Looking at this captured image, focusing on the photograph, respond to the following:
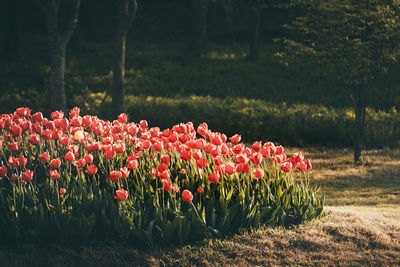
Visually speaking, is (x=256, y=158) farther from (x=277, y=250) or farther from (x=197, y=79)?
(x=197, y=79)

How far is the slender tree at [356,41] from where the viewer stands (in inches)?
504

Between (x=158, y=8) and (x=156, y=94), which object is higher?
(x=158, y=8)

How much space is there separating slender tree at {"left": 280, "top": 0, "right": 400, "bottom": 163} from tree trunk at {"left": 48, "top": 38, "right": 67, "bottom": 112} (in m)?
7.19

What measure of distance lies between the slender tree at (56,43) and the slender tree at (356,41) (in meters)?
6.84

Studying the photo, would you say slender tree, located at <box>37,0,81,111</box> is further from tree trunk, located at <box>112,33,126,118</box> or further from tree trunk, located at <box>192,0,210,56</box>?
tree trunk, located at <box>192,0,210,56</box>

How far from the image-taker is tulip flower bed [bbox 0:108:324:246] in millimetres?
5895

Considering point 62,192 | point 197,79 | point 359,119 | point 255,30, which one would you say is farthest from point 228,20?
point 62,192

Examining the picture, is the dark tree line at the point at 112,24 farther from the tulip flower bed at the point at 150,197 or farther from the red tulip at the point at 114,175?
the red tulip at the point at 114,175

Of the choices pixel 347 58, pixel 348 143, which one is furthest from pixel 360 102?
pixel 348 143

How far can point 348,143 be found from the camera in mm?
16250

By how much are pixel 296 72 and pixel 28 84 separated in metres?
13.5

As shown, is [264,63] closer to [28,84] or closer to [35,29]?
[28,84]

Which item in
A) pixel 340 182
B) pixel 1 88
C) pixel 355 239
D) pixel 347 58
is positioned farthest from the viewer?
pixel 1 88

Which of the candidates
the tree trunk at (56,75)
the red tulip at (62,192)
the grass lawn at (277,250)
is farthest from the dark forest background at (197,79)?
the red tulip at (62,192)
